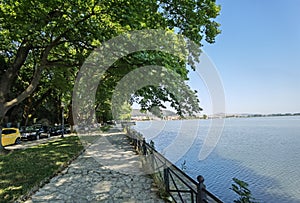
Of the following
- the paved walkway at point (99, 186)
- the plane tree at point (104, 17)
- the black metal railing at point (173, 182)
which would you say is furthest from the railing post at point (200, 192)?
the plane tree at point (104, 17)

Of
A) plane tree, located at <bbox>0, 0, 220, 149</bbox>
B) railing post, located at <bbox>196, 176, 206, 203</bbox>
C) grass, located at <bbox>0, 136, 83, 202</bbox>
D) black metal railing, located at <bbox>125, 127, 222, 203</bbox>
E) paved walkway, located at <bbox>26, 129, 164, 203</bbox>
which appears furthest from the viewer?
plane tree, located at <bbox>0, 0, 220, 149</bbox>

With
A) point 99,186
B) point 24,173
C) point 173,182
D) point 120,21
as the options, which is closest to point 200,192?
point 173,182

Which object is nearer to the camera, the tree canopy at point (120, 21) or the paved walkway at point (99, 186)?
the paved walkway at point (99, 186)

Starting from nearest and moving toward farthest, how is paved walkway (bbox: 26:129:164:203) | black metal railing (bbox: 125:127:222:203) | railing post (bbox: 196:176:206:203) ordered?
railing post (bbox: 196:176:206:203), black metal railing (bbox: 125:127:222:203), paved walkway (bbox: 26:129:164:203)

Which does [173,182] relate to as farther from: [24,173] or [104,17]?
[104,17]

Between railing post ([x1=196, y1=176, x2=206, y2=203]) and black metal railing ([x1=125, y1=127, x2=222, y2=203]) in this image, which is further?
black metal railing ([x1=125, y1=127, x2=222, y2=203])

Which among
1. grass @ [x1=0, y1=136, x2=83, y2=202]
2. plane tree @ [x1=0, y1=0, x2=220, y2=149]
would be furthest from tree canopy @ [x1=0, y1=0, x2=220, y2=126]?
grass @ [x1=0, y1=136, x2=83, y2=202]

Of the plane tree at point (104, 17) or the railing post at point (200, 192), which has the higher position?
the plane tree at point (104, 17)

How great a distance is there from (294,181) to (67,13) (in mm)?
11881

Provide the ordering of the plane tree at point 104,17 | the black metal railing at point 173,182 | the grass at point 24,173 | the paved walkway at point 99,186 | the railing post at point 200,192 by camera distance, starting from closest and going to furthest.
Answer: the railing post at point 200,192 → the black metal railing at point 173,182 → the paved walkway at point 99,186 → the grass at point 24,173 → the plane tree at point 104,17

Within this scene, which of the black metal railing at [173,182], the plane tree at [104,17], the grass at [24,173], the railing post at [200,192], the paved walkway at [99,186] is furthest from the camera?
the plane tree at [104,17]

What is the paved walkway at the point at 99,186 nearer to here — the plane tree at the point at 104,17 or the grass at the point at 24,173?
the grass at the point at 24,173

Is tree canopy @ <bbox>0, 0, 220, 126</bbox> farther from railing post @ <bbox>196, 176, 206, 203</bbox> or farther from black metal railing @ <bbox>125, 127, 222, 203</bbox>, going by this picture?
railing post @ <bbox>196, 176, 206, 203</bbox>

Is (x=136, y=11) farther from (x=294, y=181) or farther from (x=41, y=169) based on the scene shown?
(x=294, y=181)
